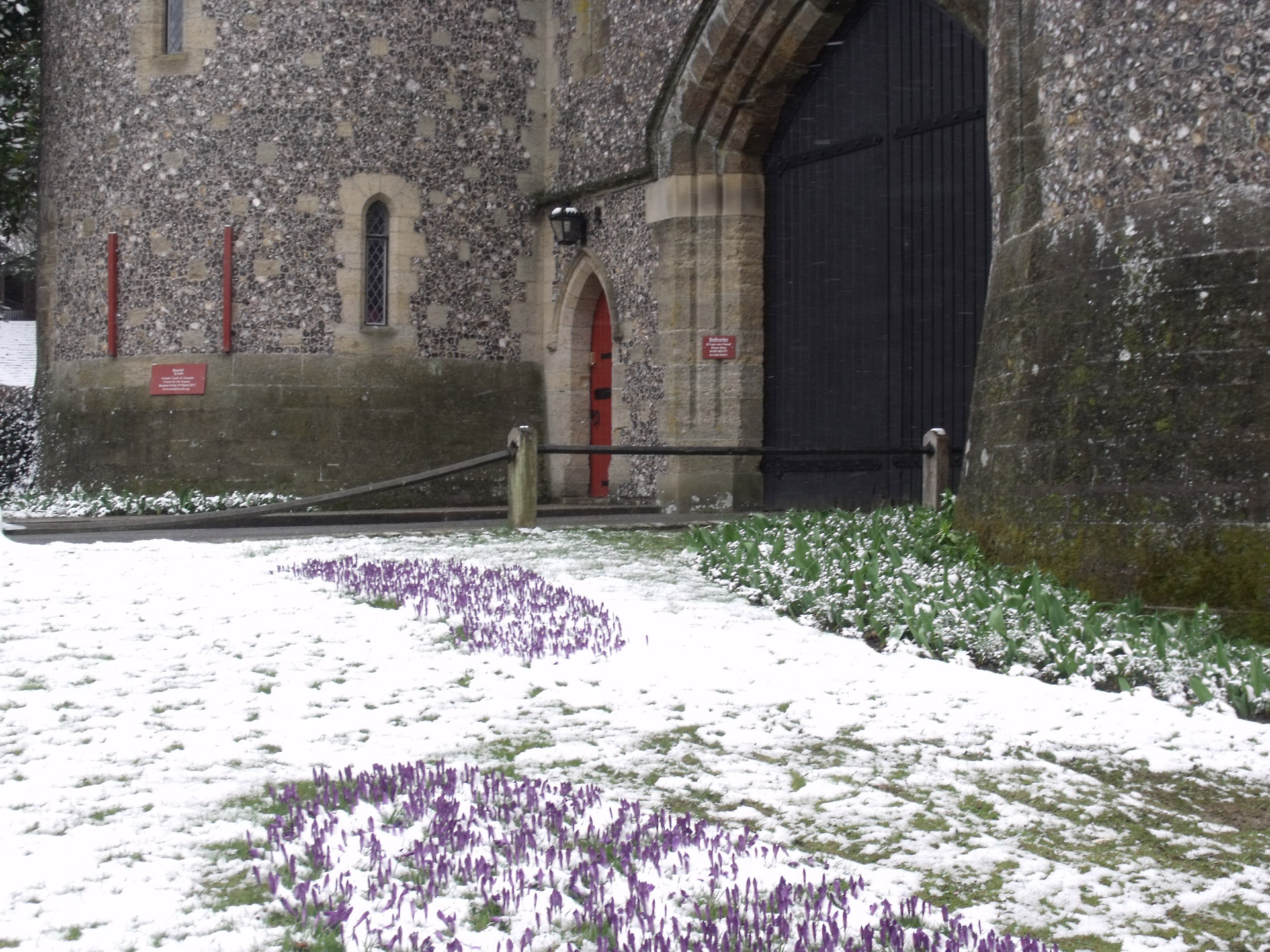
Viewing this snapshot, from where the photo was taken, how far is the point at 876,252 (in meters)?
11.7

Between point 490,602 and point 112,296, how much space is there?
9662 mm

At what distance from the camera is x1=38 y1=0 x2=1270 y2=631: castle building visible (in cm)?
636

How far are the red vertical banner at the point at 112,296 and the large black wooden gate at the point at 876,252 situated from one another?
6.83 metres

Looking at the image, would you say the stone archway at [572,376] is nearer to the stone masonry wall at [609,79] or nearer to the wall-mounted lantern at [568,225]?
the wall-mounted lantern at [568,225]

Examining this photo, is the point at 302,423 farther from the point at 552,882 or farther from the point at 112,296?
the point at 552,882

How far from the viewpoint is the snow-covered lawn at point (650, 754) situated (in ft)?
9.71

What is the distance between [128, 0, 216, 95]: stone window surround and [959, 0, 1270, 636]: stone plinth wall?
9.79 meters

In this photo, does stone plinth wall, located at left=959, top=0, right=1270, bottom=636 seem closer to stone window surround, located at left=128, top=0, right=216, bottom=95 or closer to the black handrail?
the black handrail

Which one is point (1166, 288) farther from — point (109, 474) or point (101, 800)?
point (109, 474)

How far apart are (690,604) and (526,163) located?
9.31m

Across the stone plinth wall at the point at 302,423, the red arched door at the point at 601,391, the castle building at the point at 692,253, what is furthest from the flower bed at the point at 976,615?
the stone plinth wall at the point at 302,423

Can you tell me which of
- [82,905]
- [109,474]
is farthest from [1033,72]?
[109,474]

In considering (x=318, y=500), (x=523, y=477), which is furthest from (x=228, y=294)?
(x=523, y=477)

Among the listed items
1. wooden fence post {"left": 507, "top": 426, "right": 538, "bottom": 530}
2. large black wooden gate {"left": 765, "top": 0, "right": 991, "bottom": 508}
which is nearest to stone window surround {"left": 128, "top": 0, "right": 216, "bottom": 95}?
large black wooden gate {"left": 765, "top": 0, "right": 991, "bottom": 508}
